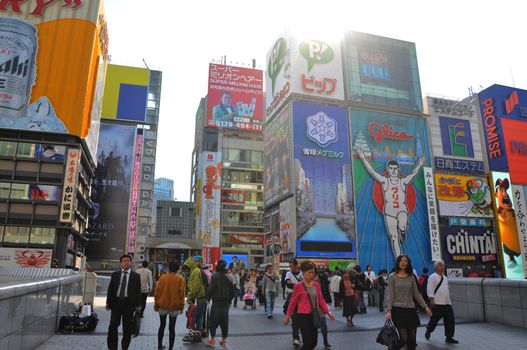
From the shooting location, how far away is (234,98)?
73.8m

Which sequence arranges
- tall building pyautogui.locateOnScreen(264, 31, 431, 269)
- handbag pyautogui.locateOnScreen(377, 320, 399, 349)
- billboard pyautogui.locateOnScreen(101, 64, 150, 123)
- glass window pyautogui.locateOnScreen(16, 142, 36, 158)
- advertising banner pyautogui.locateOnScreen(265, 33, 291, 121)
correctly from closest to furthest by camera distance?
1. handbag pyautogui.locateOnScreen(377, 320, 399, 349)
2. glass window pyautogui.locateOnScreen(16, 142, 36, 158)
3. tall building pyautogui.locateOnScreen(264, 31, 431, 269)
4. advertising banner pyautogui.locateOnScreen(265, 33, 291, 121)
5. billboard pyautogui.locateOnScreen(101, 64, 150, 123)

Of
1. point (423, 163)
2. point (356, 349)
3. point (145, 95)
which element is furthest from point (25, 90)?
point (423, 163)

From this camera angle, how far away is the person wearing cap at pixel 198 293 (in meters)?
9.53

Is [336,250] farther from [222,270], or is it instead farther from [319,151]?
[222,270]

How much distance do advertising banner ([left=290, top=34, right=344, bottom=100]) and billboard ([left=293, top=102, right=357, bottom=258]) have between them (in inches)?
77.1

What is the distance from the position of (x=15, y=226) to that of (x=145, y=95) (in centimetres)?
3183

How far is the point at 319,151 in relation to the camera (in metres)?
46.3

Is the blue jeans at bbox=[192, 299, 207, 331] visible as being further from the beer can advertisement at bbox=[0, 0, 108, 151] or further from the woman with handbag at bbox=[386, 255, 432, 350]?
the beer can advertisement at bbox=[0, 0, 108, 151]

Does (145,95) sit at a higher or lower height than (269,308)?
higher

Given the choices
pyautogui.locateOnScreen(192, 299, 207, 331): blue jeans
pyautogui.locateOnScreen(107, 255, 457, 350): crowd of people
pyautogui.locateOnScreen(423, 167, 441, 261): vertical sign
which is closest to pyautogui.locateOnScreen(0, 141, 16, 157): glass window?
pyautogui.locateOnScreen(107, 255, 457, 350): crowd of people

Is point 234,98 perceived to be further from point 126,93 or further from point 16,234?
point 16,234

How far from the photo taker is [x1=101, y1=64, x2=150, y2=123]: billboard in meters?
61.6

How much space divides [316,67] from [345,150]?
10258 millimetres

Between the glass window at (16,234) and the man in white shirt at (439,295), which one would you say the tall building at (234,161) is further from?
the man in white shirt at (439,295)
